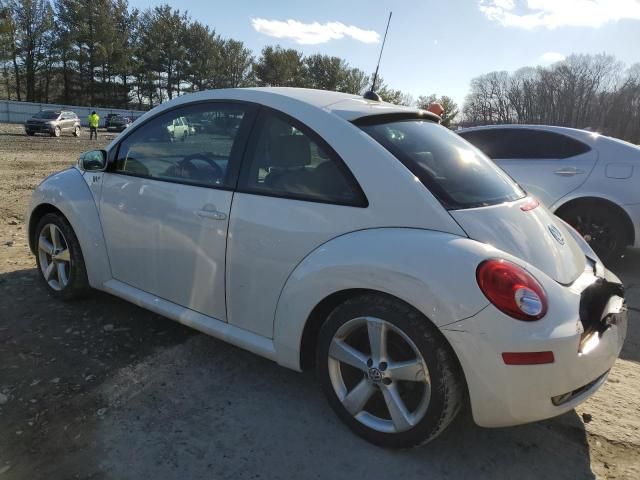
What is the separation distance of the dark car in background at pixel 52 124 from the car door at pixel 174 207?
27683 mm

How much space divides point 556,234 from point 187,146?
86.5 inches

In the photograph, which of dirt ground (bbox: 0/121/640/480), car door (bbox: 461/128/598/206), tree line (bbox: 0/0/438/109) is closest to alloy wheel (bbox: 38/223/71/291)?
dirt ground (bbox: 0/121/640/480)

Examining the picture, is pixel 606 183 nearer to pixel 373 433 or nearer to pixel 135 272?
pixel 373 433

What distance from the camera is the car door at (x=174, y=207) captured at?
9.38 ft

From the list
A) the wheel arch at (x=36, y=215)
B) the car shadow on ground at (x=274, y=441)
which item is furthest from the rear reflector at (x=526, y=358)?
the wheel arch at (x=36, y=215)

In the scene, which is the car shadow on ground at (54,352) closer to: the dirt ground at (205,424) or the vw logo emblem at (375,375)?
the dirt ground at (205,424)

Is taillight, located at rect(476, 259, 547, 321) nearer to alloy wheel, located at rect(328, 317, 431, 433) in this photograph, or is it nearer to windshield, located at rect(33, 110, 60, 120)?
alloy wheel, located at rect(328, 317, 431, 433)

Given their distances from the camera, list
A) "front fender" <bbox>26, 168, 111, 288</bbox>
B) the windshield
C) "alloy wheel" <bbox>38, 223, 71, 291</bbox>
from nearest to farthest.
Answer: "front fender" <bbox>26, 168, 111, 288</bbox>, "alloy wheel" <bbox>38, 223, 71, 291</bbox>, the windshield

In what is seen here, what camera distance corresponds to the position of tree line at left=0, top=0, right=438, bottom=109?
50.3 m

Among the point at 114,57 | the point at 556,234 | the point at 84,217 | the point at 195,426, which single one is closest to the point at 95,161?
the point at 84,217

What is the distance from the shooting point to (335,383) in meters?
2.53

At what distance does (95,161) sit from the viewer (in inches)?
140

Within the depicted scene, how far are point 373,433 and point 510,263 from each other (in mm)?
1025

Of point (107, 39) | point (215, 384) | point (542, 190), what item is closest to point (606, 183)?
point (542, 190)
